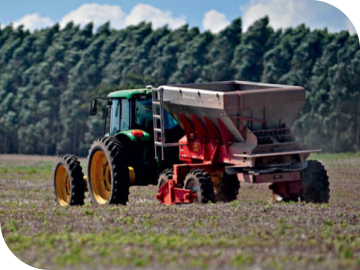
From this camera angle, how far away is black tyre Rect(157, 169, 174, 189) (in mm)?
15914

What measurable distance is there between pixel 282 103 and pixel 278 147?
0.97 m

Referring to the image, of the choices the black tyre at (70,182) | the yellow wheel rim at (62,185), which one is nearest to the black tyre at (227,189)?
the black tyre at (70,182)

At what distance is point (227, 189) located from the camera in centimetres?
1583

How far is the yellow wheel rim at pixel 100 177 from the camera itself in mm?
16641

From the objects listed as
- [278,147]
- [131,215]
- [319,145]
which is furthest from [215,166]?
[319,145]

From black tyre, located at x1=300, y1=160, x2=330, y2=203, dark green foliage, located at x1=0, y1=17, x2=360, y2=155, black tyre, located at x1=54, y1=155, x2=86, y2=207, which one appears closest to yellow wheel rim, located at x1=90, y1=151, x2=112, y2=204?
black tyre, located at x1=54, y1=155, x2=86, y2=207

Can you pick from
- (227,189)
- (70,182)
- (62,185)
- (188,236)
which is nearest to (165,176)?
(227,189)

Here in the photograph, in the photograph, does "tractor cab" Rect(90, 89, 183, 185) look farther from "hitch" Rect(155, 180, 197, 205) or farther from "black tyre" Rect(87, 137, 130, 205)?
"hitch" Rect(155, 180, 197, 205)

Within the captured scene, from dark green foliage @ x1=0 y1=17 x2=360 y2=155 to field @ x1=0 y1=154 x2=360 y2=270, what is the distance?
3372 centimetres

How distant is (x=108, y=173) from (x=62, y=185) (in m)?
2.04

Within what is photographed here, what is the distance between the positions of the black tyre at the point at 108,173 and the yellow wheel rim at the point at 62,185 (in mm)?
1415

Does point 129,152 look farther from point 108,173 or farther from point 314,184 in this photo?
point 314,184

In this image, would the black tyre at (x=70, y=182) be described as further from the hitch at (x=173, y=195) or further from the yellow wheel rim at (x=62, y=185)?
the hitch at (x=173, y=195)

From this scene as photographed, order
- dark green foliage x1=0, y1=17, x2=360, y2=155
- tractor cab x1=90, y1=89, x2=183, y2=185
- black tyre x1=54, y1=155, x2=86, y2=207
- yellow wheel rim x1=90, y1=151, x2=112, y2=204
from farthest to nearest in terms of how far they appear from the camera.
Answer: dark green foliage x1=0, y1=17, x2=360, y2=155
black tyre x1=54, y1=155, x2=86, y2=207
yellow wheel rim x1=90, y1=151, x2=112, y2=204
tractor cab x1=90, y1=89, x2=183, y2=185
